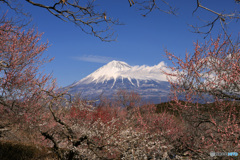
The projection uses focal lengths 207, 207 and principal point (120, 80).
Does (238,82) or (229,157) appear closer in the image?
(229,157)

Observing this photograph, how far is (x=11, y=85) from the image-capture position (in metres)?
9.22

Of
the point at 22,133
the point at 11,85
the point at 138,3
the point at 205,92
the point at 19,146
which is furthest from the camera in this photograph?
the point at 22,133

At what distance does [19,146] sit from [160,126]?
25.6 feet

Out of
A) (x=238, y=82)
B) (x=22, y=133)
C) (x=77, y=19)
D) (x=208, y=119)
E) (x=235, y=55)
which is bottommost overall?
(x=22, y=133)

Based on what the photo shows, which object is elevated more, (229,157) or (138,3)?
(138,3)

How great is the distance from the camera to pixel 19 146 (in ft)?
28.3

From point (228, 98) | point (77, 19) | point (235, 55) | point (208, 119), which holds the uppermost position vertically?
point (77, 19)

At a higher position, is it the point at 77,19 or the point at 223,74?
the point at 77,19

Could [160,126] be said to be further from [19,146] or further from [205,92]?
[19,146]

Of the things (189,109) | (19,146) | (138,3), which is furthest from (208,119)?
(19,146)

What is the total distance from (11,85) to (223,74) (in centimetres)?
871

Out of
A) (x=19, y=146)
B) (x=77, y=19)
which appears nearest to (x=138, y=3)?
(x=77, y=19)

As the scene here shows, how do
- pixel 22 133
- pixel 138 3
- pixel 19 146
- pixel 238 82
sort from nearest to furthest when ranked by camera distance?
pixel 138 3 → pixel 238 82 → pixel 19 146 → pixel 22 133

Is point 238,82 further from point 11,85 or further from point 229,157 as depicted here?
point 11,85
